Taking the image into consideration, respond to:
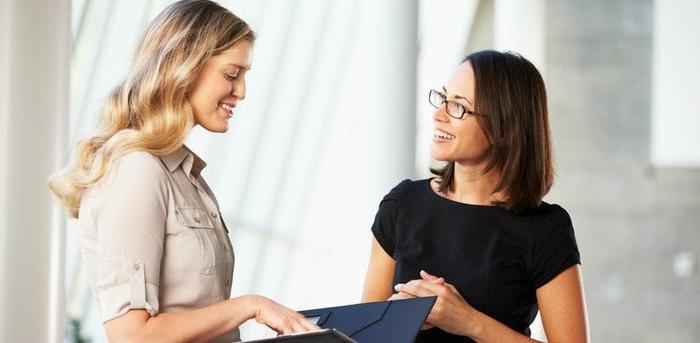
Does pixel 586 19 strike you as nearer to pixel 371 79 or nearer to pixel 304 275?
pixel 304 275

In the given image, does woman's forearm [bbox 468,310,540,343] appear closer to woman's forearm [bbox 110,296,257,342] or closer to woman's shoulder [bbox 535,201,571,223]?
woman's shoulder [bbox 535,201,571,223]

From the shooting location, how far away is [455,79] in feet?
8.16

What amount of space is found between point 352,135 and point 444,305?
223 inches

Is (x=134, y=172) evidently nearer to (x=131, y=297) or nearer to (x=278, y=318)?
(x=131, y=297)

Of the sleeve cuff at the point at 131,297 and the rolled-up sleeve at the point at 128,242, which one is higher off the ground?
the rolled-up sleeve at the point at 128,242

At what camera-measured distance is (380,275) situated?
261cm

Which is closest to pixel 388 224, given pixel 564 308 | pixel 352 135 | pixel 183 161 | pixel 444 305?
pixel 444 305

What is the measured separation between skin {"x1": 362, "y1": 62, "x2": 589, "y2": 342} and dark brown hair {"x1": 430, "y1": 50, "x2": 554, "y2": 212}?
25mm

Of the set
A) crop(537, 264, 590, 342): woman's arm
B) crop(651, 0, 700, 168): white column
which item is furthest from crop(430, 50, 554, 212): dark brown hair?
crop(651, 0, 700, 168): white column

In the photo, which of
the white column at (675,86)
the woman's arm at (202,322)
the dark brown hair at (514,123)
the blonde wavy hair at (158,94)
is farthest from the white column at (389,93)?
the white column at (675,86)

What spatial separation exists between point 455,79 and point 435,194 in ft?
0.96

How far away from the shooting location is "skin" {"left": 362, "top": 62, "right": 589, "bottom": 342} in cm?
230

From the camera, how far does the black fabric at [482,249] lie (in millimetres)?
2416

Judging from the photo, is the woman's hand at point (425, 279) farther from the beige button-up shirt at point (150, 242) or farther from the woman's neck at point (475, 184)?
the beige button-up shirt at point (150, 242)
